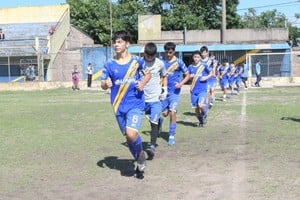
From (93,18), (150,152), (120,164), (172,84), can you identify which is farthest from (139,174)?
(93,18)

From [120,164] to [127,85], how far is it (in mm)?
1684

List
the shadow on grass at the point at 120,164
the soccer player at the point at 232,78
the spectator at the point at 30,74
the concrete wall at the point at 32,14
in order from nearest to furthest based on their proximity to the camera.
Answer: the shadow on grass at the point at 120,164
the soccer player at the point at 232,78
the spectator at the point at 30,74
the concrete wall at the point at 32,14

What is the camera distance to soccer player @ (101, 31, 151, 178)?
781cm

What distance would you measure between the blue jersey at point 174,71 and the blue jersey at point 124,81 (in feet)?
10.4

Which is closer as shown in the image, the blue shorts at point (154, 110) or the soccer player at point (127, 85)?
the soccer player at point (127, 85)

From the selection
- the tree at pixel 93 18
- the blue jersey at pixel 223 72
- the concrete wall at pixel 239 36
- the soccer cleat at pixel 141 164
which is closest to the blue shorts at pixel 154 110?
the soccer cleat at pixel 141 164

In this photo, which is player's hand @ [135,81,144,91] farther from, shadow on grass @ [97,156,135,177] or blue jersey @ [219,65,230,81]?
blue jersey @ [219,65,230,81]

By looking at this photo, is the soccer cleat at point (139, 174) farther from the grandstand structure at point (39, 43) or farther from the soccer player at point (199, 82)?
the grandstand structure at point (39, 43)

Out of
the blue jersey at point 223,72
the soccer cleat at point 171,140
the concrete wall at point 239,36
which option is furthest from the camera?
the concrete wall at point 239,36

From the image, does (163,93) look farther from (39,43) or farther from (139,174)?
(39,43)

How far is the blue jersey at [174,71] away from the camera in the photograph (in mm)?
11078

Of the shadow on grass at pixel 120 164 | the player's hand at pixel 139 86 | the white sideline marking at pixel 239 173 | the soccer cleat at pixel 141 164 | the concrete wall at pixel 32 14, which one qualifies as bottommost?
the shadow on grass at pixel 120 164

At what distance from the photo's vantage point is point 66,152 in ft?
33.5

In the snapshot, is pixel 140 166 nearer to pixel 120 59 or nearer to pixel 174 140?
pixel 120 59
